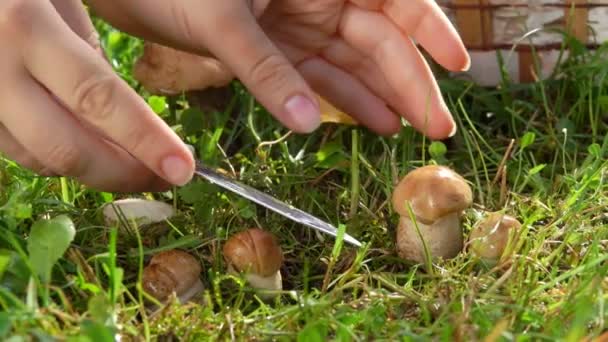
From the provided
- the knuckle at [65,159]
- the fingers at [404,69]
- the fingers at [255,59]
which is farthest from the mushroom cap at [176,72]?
the knuckle at [65,159]

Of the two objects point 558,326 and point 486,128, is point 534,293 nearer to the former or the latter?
point 558,326

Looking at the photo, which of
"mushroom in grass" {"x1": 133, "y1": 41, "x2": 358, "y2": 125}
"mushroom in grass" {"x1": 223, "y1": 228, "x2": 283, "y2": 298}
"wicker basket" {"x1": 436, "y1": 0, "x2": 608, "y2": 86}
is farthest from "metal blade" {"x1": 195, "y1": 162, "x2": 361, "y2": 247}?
"wicker basket" {"x1": 436, "y1": 0, "x2": 608, "y2": 86}

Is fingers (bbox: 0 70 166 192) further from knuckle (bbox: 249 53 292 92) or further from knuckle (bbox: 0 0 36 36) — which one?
knuckle (bbox: 249 53 292 92)

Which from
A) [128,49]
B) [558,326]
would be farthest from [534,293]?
[128,49]

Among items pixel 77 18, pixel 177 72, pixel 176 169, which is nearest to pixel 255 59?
pixel 176 169

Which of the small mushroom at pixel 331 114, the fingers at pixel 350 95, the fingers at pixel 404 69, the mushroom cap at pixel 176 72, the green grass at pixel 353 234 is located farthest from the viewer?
the mushroom cap at pixel 176 72

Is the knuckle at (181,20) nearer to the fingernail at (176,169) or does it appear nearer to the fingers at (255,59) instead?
the fingers at (255,59)

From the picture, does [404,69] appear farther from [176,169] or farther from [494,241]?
[176,169]
